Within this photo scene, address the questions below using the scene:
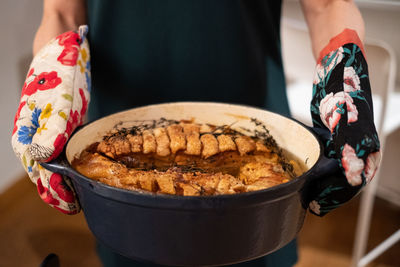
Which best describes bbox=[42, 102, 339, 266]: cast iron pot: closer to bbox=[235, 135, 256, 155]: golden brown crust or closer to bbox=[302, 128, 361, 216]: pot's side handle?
bbox=[302, 128, 361, 216]: pot's side handle

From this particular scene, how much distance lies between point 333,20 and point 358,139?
0.28m

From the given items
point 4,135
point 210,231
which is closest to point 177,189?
point 210,231

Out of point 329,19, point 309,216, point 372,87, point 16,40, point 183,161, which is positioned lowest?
point 309,216

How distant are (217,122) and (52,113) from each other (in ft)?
0.85

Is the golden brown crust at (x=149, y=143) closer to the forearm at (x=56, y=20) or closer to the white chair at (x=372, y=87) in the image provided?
the forearm at (x=56, y=20)

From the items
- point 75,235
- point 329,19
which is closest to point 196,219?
point 329,19

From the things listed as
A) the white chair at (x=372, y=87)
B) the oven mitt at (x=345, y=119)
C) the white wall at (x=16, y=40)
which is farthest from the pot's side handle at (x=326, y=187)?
the white wall at (x=16, y=40)

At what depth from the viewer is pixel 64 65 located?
2.13 feet

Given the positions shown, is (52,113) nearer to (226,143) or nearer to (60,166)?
(60,166)

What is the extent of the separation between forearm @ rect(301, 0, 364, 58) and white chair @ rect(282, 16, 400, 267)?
0.59 m

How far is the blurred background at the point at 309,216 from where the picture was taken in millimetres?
1570

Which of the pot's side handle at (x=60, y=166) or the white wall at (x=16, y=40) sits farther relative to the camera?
the white wall at (x=16, y=40)

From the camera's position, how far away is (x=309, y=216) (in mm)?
1821

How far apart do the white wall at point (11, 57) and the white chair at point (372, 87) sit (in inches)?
43.2
